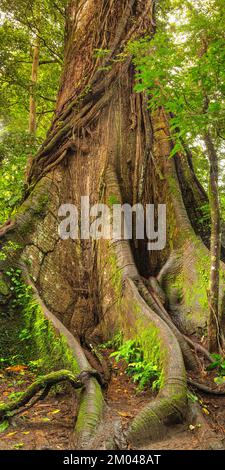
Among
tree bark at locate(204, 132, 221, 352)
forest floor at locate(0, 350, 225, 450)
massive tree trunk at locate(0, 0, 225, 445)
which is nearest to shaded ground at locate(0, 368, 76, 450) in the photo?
forest floor at locate(0, 350, 225, 450)

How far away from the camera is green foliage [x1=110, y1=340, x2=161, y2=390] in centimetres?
355

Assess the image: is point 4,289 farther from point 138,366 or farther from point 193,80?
point 193,80

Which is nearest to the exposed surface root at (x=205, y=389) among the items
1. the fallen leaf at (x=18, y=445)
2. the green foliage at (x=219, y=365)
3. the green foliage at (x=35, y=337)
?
the green foliage at (x=219, y=365)

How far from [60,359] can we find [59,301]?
117 centimetres

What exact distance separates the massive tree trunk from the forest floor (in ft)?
1.26

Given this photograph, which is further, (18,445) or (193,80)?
(193,80)

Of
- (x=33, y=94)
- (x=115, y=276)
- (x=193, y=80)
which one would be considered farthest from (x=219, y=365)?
(x=33, y=94)

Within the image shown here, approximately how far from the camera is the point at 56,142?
5.87m

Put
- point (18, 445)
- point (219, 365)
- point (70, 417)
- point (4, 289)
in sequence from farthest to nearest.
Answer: point (4, 289) → point (219, 365) → point (70, 417) → point (18, 445)

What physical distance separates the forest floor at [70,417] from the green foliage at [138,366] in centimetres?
8

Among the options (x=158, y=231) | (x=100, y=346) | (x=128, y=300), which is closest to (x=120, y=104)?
(x=158, y=231)

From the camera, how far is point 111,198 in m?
5.30

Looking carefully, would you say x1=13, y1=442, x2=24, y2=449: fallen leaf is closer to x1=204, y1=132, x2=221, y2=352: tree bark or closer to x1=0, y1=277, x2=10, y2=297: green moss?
x1=0, y1=277, x2=10, y2=297: green moss

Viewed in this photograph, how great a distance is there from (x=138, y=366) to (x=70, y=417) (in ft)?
2.96
